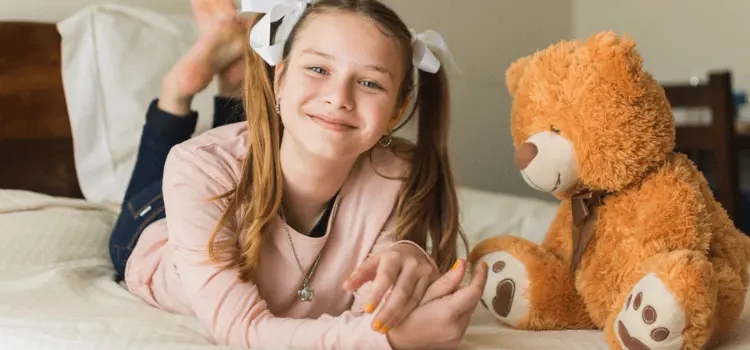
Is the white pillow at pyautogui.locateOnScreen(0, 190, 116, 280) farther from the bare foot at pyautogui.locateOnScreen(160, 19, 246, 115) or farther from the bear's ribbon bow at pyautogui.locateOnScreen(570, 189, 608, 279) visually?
the bear's ribbon bow at pyautogui.locateOnScreen(570, 189, 608, 279)

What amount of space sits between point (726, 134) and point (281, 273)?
53.5 inches

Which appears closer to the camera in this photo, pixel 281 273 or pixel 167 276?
pixel 281 273

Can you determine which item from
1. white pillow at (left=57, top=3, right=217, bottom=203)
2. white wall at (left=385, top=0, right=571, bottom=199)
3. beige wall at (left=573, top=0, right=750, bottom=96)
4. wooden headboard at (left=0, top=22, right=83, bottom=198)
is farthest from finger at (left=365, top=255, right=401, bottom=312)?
beige wall at (left=573, top=0, right=750, bottom=96)

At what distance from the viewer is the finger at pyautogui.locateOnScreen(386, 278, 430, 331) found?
81 centimetres

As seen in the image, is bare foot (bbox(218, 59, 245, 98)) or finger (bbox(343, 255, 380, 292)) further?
bare foot (bbox(218, 59, 245, 98))

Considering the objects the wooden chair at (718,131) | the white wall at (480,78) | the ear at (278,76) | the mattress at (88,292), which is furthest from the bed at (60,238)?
the white wall at (480,78)

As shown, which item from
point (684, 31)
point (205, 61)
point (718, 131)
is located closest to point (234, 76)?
point (205, 61)

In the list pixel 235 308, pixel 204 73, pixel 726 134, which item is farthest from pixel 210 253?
pixel 726 134

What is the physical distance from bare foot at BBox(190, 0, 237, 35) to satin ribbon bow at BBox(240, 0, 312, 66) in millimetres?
420

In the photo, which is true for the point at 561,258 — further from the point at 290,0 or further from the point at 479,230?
the point at 479,230

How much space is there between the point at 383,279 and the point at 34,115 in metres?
1.28

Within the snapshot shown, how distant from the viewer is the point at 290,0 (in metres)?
0.99

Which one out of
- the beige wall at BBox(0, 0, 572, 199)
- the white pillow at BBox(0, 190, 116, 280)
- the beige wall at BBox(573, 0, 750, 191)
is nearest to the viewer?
the white pillow at BBox(0, 190, 116, 280)

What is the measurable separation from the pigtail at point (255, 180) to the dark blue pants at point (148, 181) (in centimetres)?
27
